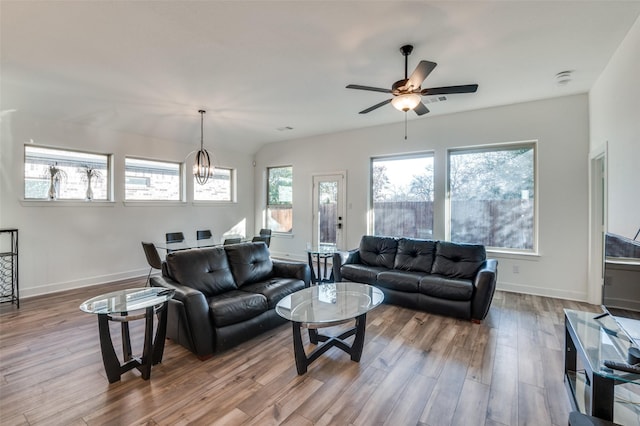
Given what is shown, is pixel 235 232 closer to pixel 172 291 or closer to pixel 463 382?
pixel 172 291

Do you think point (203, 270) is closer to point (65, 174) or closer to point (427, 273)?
point (427, 273)

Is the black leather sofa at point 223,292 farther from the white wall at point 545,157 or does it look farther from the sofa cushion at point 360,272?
the white wall at point 545,157

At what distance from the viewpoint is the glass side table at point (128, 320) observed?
225 centimetres

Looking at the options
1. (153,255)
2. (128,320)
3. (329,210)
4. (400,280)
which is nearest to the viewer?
(128,320)

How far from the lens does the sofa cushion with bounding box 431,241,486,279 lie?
154 inches

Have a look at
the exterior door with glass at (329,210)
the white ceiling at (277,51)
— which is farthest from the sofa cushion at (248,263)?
the exterior door with glass at (329,210)

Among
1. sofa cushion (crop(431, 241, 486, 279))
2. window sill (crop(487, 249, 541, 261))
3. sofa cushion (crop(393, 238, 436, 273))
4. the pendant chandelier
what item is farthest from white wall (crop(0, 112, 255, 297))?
window sill (crop(487, 249, 541, 261))

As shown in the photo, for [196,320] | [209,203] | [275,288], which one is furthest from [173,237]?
[196,320]

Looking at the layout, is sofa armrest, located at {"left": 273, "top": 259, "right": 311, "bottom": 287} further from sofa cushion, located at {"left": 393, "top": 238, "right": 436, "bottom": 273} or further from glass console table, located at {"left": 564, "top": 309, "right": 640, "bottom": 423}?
glass console table, located at {"left": 564, "top": 309, "right": 640, "bottom": 423}

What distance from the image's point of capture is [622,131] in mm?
2926

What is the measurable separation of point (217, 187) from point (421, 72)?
577 centimetres

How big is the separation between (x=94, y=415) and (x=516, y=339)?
3.74 m

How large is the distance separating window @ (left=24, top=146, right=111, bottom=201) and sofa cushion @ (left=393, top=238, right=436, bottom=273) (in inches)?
A: 208

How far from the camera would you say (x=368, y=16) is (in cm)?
252
